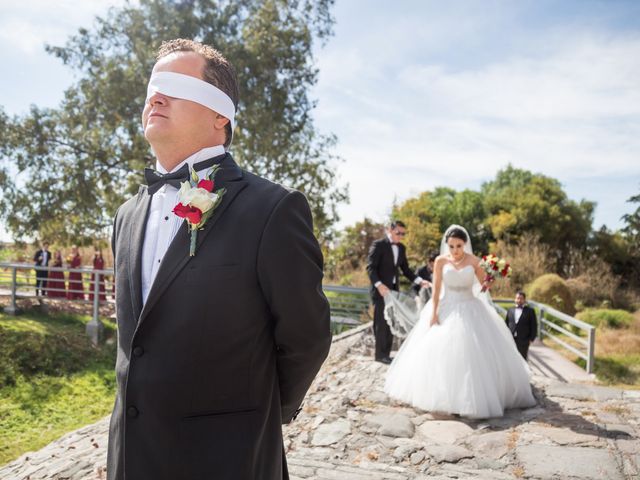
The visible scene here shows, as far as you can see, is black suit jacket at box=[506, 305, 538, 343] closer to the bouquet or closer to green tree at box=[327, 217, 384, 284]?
the bouquet

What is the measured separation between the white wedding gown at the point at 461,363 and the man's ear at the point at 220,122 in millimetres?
4906

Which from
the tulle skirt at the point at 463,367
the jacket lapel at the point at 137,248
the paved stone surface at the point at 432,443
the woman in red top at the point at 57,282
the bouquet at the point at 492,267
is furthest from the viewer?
the woman in red top at the point at 57,282

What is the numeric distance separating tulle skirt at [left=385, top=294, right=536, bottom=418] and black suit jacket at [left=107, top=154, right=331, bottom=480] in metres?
4.69

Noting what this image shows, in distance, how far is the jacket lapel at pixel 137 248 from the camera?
188cm

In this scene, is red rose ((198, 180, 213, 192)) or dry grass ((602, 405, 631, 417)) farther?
dry grass ((602, 405, 631, 417))

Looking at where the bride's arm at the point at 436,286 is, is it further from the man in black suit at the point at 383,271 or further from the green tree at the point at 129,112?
the green tree at the point at 129,112

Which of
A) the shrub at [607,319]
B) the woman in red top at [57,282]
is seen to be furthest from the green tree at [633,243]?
the woman in red top at [57,282]

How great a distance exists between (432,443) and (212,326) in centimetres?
399

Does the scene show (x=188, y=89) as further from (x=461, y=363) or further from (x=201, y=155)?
(x=461, y=363)

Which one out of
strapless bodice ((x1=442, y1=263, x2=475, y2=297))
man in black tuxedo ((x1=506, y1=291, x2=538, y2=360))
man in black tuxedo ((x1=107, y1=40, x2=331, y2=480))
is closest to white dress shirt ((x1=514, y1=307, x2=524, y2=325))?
man in black tuxedo ((x1=506, y1=291, x2=538, y2=360))

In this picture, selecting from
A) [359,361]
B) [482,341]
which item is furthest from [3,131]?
[482,341]

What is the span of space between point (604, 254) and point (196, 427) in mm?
30203

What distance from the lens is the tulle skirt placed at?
20.1 feet

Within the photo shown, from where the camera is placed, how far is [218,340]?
1761 millimetres
